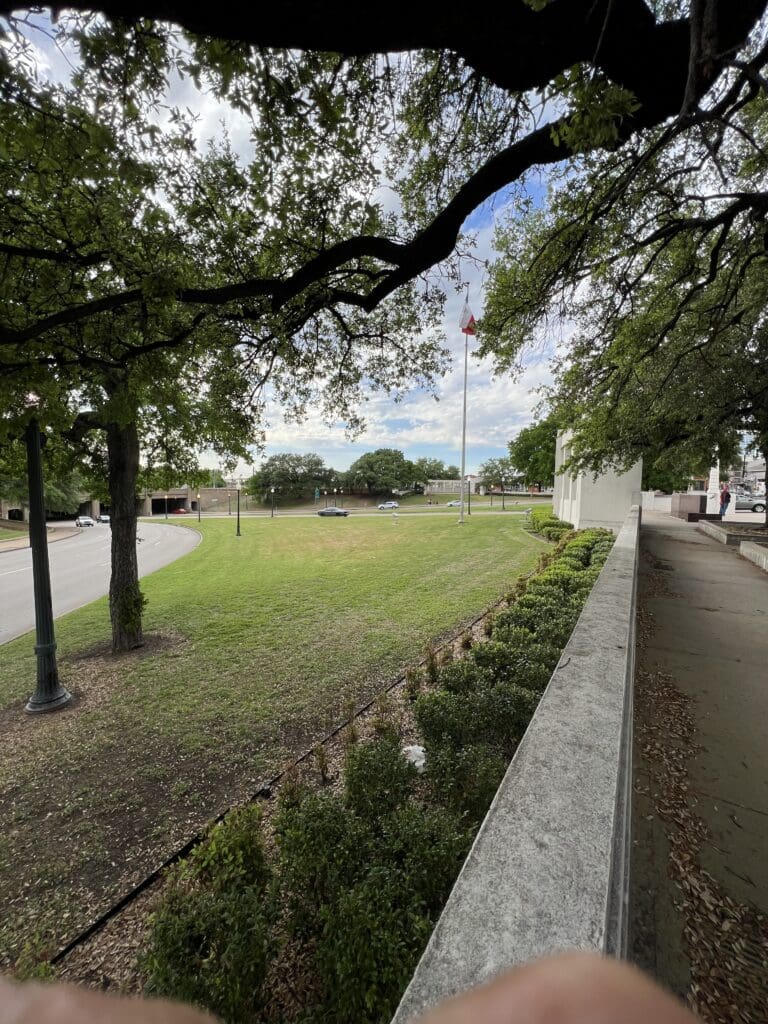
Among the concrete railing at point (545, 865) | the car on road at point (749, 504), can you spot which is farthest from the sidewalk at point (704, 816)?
the car on road at point (749, 504)

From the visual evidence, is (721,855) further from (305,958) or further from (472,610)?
(472,610)

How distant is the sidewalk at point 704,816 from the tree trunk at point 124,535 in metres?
8.64

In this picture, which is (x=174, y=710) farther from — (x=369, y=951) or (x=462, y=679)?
(x=369, y=951)

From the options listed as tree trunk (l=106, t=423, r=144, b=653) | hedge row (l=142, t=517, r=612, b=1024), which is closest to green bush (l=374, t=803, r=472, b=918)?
hedge row (l=142, t=517, r=612, b=1024)

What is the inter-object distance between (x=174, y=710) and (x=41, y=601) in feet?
8.88

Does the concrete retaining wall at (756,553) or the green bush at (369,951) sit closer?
the green bush at (369,951)

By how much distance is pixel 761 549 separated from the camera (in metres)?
10.3

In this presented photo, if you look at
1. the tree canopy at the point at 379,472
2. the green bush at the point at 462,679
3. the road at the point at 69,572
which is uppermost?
the tree canopy at the point at 379,472

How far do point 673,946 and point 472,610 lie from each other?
8436 millimetres

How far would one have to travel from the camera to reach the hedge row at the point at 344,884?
1691 mm

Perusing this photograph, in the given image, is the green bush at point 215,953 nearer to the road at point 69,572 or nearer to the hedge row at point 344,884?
the hedge row at point 344,884

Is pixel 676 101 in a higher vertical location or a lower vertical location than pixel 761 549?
higher

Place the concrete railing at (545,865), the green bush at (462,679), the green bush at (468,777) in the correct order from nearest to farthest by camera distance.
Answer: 1. the concrete railing at (545,865)
2. the green bush at (468,777)
3. the green bush at (462,679)

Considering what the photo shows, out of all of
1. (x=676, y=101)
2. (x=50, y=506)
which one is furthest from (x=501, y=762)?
(x=50, y=506)
